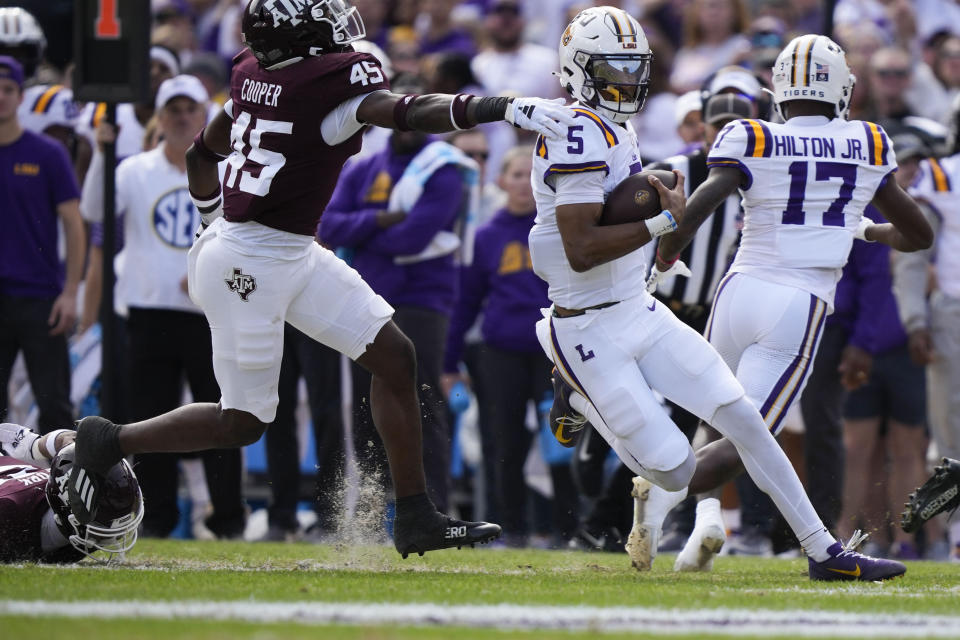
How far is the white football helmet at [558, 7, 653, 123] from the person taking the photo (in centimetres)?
576

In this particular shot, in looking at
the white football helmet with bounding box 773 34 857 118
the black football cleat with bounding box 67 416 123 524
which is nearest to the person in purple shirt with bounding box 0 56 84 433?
the black football cleat with bounding box 67 416 123 524

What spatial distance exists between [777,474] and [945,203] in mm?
3467

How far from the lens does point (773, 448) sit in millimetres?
5793

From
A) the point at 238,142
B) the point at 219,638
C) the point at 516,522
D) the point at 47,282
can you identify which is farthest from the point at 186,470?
the point at 219,638

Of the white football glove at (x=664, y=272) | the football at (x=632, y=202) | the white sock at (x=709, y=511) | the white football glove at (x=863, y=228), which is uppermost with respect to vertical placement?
the football at (x=632, y=202)

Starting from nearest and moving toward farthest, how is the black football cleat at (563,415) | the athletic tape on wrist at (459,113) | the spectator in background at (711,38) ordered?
the athletic tape on wrist at (459,113) → the black football cleat at (563,415) → the spectator in background at (711,38)

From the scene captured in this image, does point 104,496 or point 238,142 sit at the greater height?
point 238,142

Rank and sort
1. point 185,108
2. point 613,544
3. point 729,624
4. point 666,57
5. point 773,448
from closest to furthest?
1. point 729,624
2. point 773,448
3. point 613,544
4. point 185,108
5. point 666,57

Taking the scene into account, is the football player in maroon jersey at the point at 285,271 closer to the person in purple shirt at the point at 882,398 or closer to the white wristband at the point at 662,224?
the white wristband at the point at 662,224

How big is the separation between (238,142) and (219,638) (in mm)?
2492

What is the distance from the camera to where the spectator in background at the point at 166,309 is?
8.44 meters

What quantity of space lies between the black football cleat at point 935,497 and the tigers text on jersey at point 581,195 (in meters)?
1.55

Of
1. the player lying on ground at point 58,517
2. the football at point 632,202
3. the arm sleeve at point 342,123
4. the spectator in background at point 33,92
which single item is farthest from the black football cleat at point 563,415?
the spectator in background at point 33,92

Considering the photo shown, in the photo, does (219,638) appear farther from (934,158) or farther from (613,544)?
(934,158)
